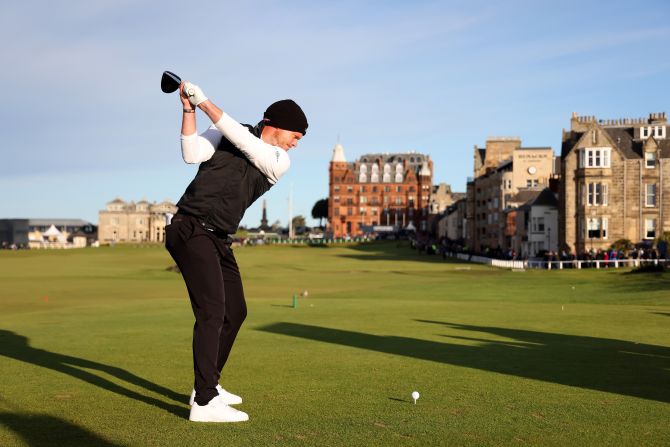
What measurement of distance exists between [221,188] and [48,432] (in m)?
2.78

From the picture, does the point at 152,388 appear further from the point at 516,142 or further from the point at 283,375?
the point at 516,142

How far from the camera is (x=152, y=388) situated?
385 inches

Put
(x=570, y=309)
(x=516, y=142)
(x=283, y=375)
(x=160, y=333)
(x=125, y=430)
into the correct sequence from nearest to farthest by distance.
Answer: (x=125, y=430)
(x=283, y=375)
(x=160, y=333)
(x=570, y=309)
(x=516, y=142)

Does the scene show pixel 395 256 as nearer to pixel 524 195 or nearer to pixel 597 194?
pixel 524 195

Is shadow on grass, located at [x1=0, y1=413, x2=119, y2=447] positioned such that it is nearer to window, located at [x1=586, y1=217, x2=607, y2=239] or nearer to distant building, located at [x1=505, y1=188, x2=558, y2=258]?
window, located at [x1=586, y1=217, x2=607, y2=239]

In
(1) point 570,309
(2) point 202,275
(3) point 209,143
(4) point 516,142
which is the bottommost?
(1) point 570,309

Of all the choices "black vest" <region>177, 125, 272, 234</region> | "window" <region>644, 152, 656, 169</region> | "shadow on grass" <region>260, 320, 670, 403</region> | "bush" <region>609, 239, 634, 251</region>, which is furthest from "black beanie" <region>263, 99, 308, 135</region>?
"window" <region>644, 152, 656, 169</region>

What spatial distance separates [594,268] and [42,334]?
164ft

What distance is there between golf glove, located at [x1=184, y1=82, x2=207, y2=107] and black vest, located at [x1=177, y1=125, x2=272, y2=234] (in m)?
0.65

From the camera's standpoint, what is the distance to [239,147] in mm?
7844

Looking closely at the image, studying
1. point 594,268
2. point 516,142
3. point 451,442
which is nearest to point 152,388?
point 451,442

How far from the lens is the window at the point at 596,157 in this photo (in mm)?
71438

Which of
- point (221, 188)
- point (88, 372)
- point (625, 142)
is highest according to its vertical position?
point (625, 142)

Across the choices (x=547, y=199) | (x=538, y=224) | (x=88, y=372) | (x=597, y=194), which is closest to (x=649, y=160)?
(x=597, y=194)
